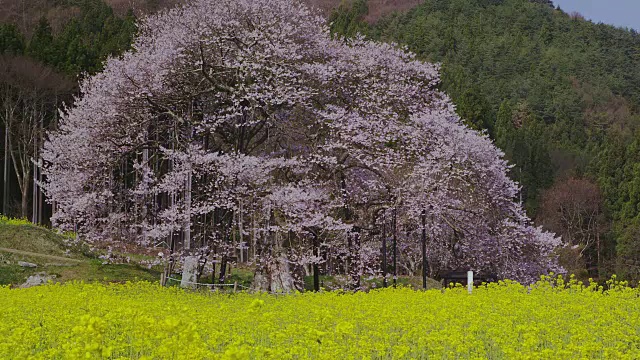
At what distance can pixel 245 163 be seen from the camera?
18312 mm

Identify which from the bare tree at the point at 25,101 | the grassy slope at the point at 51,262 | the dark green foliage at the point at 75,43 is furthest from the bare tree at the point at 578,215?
the grassy slope at the point at 51,262

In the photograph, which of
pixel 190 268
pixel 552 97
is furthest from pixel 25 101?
pixel 552 97

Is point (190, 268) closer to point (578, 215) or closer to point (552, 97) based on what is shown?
point (578, 215)

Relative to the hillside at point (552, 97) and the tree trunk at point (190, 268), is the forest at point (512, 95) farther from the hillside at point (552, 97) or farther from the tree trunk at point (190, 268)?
the tree trunk at point (190, 268)

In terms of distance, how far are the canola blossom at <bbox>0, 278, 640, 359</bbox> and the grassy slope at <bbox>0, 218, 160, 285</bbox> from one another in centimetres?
742

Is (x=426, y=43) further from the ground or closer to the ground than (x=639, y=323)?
further from the ground

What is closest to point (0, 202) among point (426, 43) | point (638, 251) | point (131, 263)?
→ point (131, 263)

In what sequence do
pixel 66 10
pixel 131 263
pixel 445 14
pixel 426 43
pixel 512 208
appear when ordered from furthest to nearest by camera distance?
pixel 445 14 → pixel 426 43 → pixel 66 10 → pixel 131 263 → pixel 512 208

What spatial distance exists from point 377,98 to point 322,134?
195 cm

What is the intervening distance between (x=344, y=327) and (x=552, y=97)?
7025 cm

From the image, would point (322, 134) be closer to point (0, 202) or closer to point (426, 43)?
point (0, 202)

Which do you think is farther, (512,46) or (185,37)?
(512,46)

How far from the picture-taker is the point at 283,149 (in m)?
20.4

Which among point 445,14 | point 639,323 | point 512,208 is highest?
point 445,14
